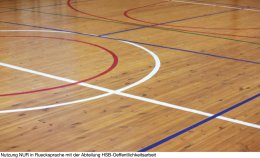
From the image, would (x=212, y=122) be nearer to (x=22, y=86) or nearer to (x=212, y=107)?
(x=212, y=107)

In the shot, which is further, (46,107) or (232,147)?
(46,107)

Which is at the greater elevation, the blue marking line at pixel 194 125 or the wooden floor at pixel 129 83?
the blue marking line at pixel 194 125

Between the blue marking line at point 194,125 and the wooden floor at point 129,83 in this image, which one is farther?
the wooden floor at point 129,83

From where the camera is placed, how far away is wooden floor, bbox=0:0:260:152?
446 cm

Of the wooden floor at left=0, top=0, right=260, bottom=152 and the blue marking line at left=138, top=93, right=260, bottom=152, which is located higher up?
the blue marking line at left=138, top=93, right=260, bottom=152

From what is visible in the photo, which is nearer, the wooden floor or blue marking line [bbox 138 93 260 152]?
blue marking line [bbox 138 93 260 152]

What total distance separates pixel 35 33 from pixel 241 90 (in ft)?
14.5

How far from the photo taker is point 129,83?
6016 millimetres

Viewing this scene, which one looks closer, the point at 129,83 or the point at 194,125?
the point at 194,125

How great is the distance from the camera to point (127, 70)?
6.58 metres

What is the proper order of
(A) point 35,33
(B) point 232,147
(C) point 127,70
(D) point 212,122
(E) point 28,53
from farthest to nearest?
(A) point 35,33, (E) point 28,53, (C) point 127,70, (D) point 212,122, (B) point 232,147

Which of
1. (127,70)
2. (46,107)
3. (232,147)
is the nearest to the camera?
(232,147)

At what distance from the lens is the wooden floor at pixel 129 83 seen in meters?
4.46

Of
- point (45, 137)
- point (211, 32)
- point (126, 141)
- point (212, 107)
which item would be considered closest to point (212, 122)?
point (212, 107)
